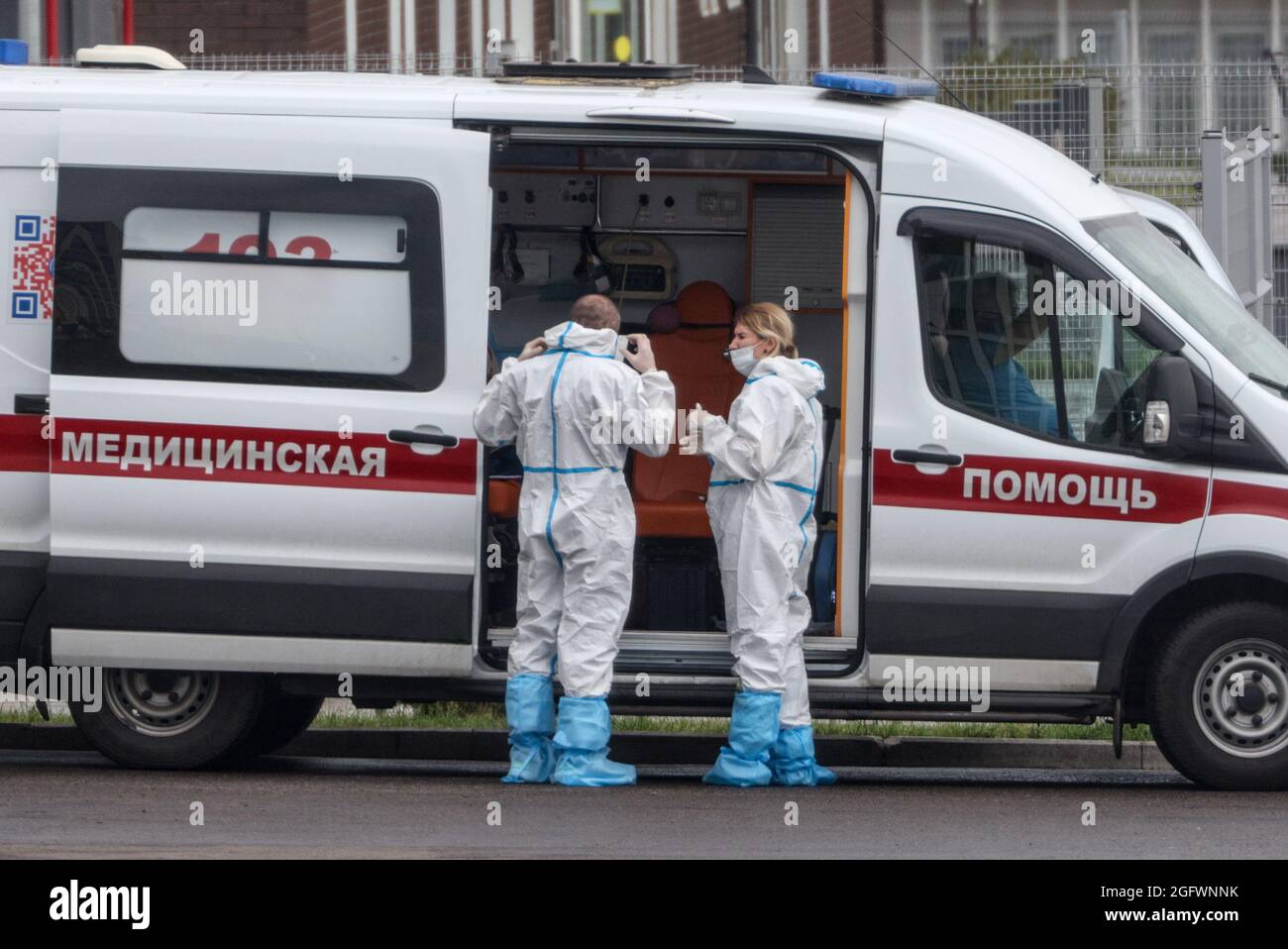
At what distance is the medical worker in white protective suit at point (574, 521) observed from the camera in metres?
8.45

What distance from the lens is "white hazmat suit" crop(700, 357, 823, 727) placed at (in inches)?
335

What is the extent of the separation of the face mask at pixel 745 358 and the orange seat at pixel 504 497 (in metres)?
1.19

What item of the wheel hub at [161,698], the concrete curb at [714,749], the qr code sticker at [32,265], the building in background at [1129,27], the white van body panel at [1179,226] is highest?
the building in background at [1129,27]

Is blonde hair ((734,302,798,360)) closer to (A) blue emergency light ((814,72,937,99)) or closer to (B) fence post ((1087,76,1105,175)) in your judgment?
(A) blue emergency light ((814,72,937,99))

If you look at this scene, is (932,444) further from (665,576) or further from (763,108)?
(665,576)

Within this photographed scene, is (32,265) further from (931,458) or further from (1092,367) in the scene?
(1092,367)

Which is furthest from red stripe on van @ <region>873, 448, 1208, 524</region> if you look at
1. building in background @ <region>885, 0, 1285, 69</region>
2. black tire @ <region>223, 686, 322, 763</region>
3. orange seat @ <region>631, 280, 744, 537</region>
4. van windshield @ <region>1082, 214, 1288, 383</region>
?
building in background @ <region>885, 0, 1285, 69</region>

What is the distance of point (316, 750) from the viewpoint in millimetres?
10102

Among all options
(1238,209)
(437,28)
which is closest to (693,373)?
(1238,209)

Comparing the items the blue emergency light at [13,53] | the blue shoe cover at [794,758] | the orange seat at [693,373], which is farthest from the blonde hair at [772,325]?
the blue emergency light at [13,53]

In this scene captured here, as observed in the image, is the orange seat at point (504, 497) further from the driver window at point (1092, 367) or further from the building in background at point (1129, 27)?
the building in background at point (1129, 27)

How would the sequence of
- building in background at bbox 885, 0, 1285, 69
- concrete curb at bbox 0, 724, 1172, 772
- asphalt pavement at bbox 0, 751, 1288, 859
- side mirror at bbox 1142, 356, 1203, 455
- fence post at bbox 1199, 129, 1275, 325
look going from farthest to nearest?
building in background at bbox 885, 0, 1285, 69 < fence post at bbox 1199, 129, 1275, 325 < concrete curb at bbox 0, 724, 1172, 772 < side mirror at bbox 1142, 356, 1203, 455 < asphalt pavement at bbox 0, 751, 1288, 859

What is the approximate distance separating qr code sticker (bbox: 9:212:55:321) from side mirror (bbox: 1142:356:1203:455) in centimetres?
399

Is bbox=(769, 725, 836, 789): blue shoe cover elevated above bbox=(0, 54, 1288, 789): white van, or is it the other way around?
bbox=(0, 54, 1288, 789): white van
